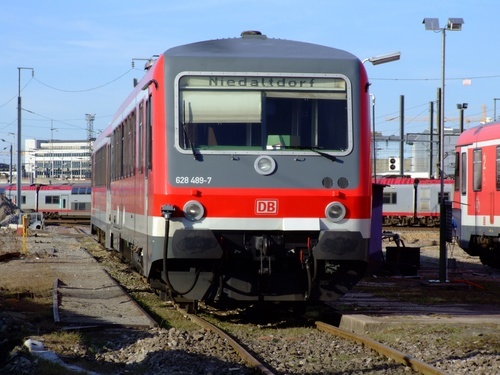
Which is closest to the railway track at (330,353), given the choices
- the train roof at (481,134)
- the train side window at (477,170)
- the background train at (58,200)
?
the train roof at (481,134)

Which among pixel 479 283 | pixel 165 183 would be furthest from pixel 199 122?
pixel 479 283

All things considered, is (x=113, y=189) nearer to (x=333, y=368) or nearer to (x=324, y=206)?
(x=324, y=206)

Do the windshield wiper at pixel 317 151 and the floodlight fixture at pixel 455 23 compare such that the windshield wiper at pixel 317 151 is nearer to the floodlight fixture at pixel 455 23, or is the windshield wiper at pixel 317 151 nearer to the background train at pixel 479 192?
the floodlight fixture at pixel 455 23

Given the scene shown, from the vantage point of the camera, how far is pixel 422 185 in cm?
5253

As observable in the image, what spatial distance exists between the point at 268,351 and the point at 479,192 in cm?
1312

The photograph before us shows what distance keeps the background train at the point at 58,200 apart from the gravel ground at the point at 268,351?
2152 inches

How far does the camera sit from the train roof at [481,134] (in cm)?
2091

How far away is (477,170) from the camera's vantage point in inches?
856

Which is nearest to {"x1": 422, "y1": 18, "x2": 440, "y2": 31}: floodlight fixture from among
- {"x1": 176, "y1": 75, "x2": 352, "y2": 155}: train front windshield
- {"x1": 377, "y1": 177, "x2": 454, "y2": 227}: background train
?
{"x1": 176, "y1": 75, "x2": 352, "y2": 155}: train front windshield

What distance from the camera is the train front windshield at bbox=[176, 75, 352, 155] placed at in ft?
35.6

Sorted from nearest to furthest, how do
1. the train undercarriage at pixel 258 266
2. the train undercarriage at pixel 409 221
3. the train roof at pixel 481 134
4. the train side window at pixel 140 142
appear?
1. the train undercarriage at pixel 258 266
2. the train side window at pixel 140 142
3. the train roof at pixel 481 134
4. the train undercarriage at pixel 409 221

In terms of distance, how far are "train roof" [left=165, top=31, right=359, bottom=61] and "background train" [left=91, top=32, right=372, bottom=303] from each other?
0.10 feet

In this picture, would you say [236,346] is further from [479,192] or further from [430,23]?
[479,192]

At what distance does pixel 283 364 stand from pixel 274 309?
486cm
